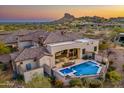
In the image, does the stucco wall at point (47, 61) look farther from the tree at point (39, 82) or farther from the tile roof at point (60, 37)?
the tile roof at point (60, 37)

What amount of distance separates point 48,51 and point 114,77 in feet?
9.85

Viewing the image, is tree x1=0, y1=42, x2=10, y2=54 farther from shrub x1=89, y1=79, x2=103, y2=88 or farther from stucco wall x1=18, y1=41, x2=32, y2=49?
shrub x1=89, y1=79, x2=103, y2=88

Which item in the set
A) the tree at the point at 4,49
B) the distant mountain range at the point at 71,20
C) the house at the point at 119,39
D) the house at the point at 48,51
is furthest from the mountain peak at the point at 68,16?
the tree at the point at 4,49

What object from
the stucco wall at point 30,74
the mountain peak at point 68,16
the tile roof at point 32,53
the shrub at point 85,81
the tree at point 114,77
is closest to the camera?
the shrub at point 85,81

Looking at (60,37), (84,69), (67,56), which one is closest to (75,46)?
(67,56)

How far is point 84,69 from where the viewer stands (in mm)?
7387

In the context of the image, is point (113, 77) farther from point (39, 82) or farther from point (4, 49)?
point (4, 49)

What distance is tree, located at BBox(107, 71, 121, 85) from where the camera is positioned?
6.65 metres

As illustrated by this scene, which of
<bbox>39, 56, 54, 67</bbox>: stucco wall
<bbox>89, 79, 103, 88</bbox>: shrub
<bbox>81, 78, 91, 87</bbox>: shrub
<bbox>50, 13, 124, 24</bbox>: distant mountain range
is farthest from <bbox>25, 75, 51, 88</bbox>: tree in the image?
<bbox>50, 13, 124, 24</bbox>: distant mountain range

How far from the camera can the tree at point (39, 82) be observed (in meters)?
6.42

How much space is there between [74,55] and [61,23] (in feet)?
6.05

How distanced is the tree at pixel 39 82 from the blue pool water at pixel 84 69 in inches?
33.6
